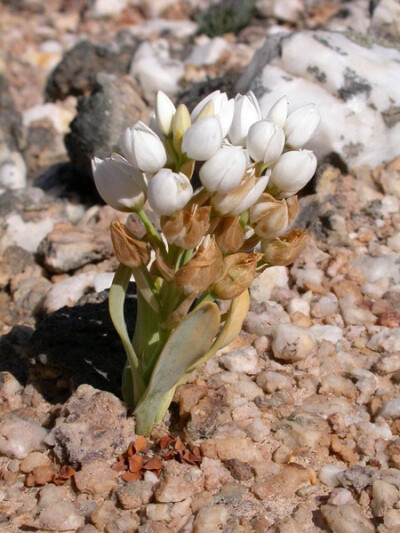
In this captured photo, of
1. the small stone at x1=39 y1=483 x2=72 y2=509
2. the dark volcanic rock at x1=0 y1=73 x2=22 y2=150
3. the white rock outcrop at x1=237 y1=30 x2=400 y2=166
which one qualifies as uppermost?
the white rock outcrop at x1=237 y1=30 x2=400 y2=166

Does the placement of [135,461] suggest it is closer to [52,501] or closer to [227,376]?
[52,501]

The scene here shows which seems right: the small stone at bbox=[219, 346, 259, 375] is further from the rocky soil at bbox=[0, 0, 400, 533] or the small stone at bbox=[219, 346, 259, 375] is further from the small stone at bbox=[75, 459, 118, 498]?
the small stone at bbox=[75, 459, 118, 498]

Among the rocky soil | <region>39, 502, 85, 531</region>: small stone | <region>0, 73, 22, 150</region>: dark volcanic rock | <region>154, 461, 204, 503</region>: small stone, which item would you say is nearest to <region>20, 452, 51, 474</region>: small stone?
the rocky soil

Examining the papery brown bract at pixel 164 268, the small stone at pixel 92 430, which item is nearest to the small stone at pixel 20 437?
the small stone at pixel 92 430

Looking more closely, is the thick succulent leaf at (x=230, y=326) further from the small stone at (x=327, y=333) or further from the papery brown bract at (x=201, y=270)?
the small stone at (x=327, y=333)

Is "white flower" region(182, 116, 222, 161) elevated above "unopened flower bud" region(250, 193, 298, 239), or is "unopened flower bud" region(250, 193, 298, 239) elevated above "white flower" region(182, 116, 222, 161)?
"white flower" region(182, 116, 222, 161)
